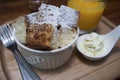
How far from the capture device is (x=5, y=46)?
0.60 meters

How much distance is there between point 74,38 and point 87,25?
0.15 metres

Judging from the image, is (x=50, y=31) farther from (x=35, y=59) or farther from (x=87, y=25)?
(x=87, y=25)

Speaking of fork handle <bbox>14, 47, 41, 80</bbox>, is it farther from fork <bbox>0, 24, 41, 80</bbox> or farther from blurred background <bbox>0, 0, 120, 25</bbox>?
blurred background <bbox>0, 0, 120, 25</bbox>

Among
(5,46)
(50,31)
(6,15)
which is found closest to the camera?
(50,31)

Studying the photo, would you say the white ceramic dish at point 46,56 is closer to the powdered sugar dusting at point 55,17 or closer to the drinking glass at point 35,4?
the powdered sugar dusting at point 55,17

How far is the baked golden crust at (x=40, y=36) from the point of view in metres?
0.46

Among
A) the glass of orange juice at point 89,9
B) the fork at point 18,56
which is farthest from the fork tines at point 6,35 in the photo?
the glass of orange juice at point 89,9

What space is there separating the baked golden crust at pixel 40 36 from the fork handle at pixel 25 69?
80mm

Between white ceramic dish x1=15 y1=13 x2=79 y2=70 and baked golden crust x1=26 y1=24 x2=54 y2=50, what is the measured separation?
0.05ft

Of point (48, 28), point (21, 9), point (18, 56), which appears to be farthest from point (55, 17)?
point (21, 9)

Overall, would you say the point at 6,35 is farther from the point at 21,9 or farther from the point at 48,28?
the point at 21,9

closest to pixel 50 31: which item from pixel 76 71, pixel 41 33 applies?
pixel 41 33

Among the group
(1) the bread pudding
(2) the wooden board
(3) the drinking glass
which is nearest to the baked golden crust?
(1) the bread pudding

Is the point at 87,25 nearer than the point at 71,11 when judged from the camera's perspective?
No
